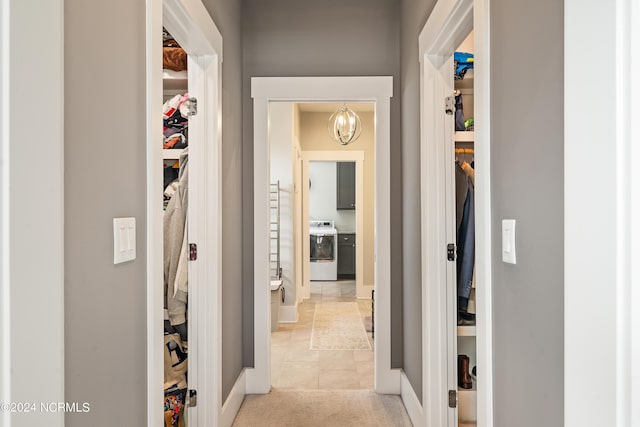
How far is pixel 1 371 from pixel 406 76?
99.3 inches

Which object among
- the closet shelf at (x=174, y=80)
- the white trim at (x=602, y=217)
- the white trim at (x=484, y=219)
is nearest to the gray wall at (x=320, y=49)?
the closet shelf at (x=174, y=80)

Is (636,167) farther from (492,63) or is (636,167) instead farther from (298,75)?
(298,75)

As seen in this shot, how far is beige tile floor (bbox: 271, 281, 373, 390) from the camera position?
10.0 ft

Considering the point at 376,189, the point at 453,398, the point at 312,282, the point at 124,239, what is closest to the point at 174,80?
the point at 376,189

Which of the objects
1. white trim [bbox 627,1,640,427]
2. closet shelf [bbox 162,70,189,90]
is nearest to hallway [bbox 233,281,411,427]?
white trim [bbox 627,1,640,427]

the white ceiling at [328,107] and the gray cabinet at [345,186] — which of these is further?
the gray cabinet at [345,186]

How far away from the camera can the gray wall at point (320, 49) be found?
285 cm

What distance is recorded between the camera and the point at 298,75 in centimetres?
285

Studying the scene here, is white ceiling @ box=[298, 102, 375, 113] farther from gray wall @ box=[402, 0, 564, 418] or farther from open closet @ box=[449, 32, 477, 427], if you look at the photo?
gray wall @ box=[402, 0, 564, 418]

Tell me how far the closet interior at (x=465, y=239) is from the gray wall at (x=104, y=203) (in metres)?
1.68

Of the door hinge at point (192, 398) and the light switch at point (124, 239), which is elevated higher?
the light switch at point (124, 239)

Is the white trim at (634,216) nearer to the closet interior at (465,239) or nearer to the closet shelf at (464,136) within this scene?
the closet interior at (465,239)

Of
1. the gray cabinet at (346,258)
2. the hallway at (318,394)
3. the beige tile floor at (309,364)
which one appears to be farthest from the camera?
the gray cabinet at (346,258)

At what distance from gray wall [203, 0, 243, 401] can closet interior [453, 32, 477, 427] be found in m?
1.31
